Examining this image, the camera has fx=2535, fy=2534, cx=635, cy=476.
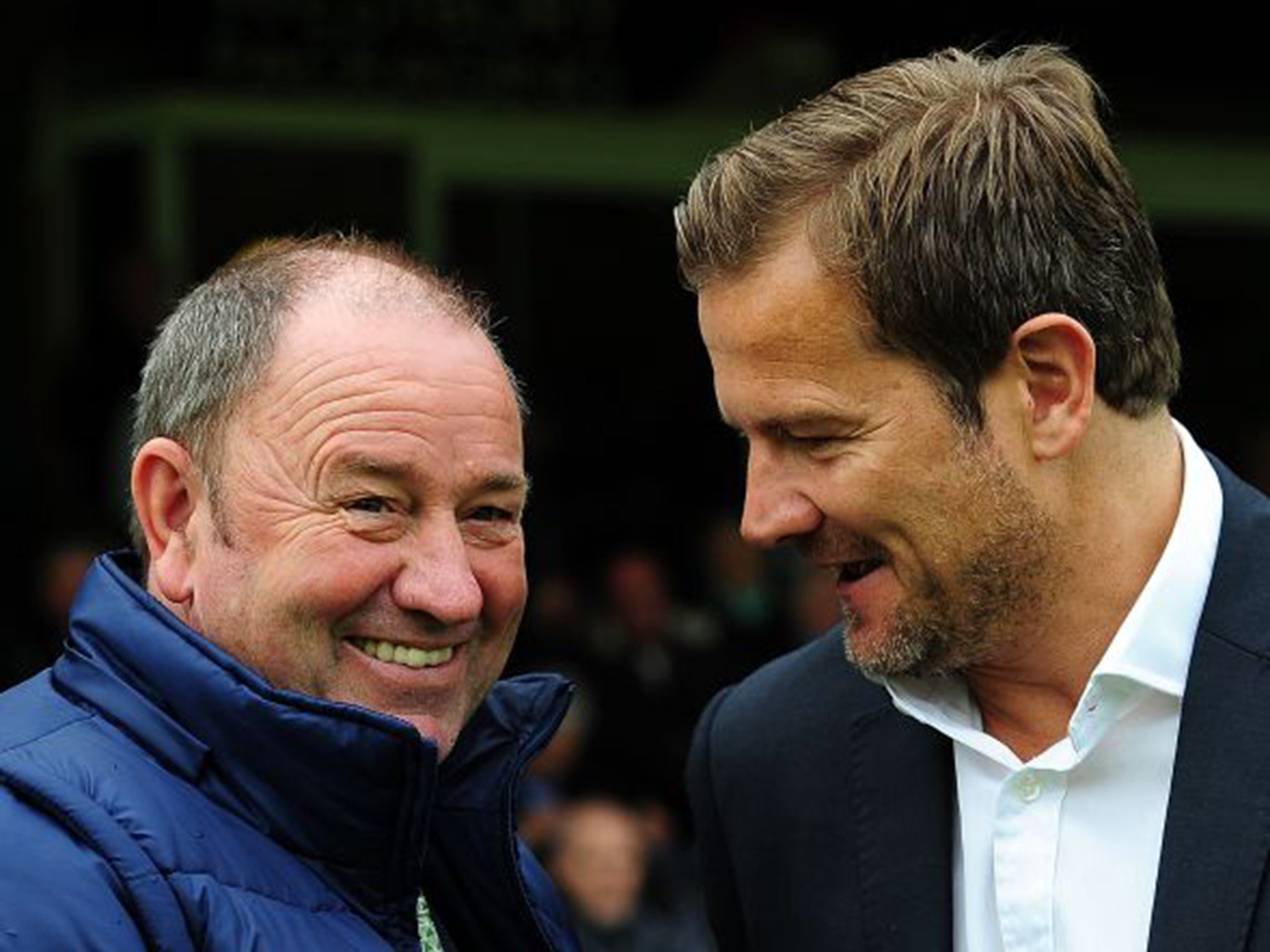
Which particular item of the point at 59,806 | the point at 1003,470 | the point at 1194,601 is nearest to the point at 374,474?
the point at 59,806

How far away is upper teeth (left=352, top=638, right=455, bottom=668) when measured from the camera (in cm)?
309

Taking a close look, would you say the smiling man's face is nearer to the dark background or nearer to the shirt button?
the shirt button

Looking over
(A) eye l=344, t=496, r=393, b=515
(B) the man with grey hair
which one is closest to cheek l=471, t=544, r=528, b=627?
(B) the man with grey hair

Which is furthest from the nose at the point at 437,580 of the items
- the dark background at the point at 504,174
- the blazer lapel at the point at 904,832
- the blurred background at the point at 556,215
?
the dark background at the point at 504,174

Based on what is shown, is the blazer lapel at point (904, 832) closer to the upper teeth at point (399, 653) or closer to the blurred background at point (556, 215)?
the upper teeth at point (399, 653)

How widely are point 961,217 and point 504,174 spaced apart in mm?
7753

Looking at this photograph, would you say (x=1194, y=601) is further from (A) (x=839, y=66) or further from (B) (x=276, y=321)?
(A) (x=839, y=66)

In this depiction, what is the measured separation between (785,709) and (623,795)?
531 cm

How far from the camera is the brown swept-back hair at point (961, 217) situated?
10.5ft

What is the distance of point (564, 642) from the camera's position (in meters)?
9.25

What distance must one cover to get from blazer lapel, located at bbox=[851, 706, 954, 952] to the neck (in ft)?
0.71

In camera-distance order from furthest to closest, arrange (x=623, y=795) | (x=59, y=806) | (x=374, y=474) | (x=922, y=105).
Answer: (x=623, y=795)
(x=922, y=105)
(x=374, y=474)
(x=59, y=806)

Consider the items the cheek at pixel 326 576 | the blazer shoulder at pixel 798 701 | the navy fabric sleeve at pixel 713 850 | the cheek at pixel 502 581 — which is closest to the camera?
the cheek at pixel 326 576

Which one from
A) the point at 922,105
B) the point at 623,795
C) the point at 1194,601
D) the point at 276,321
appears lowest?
the point at 623,795
